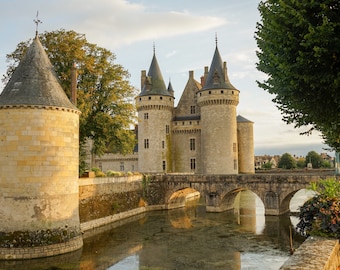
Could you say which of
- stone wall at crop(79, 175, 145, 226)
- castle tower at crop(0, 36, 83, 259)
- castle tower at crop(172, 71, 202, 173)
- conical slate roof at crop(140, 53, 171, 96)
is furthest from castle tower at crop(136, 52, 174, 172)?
castle tower at crop(0, 36, 83, 259)

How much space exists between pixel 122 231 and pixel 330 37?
52.3ft

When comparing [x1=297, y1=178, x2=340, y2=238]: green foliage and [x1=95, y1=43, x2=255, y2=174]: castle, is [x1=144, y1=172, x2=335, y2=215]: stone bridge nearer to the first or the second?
[x1=95, y1=43, x2=255, y2=174]: castle

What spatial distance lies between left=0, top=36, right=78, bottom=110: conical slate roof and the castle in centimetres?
1792

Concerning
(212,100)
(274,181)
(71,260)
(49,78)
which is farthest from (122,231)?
(212,100)

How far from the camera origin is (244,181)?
26.5m

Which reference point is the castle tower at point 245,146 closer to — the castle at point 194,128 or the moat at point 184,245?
the castle at point 194,128

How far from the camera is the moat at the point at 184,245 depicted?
13.8 metres

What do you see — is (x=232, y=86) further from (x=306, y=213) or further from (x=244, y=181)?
(x=306, y=213)

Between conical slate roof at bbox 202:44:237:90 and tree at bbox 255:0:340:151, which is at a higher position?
conical slate roof at bbox 202:44:237:90

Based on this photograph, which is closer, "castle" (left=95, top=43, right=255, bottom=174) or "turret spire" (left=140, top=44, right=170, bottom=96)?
"castle" (left=95, top=43, right=255, bottom=174)

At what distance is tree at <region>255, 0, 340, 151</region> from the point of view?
779cm

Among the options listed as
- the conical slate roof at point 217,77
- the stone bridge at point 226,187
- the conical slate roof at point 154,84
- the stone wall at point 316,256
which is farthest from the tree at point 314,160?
the stone wall at point 316,256

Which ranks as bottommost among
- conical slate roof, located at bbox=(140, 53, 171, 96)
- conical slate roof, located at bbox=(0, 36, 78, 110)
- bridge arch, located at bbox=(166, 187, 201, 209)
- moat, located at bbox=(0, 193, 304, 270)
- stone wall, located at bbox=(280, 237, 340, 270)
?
moat, located at bbox=(0, 193, 304, 270)

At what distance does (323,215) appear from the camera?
306 inches
